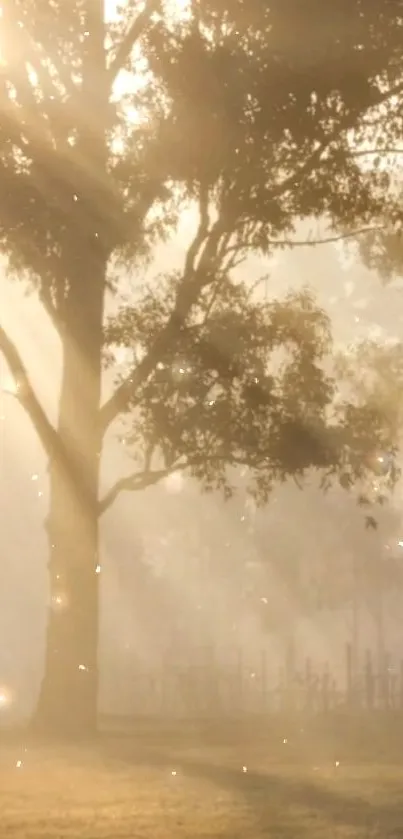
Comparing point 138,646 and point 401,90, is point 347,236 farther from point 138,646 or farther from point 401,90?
point 138,646

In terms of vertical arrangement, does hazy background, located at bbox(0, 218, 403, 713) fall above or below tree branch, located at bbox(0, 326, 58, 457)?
above

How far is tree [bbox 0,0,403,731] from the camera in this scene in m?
15.4

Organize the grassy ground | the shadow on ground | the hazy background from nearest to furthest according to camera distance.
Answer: the grassy ground → the shadow on ground → the hazy background

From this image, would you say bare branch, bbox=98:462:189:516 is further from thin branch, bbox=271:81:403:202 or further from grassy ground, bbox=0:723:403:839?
thin branch, bbox=271:81:403:202

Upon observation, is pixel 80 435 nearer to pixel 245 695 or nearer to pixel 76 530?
pixel 76 530

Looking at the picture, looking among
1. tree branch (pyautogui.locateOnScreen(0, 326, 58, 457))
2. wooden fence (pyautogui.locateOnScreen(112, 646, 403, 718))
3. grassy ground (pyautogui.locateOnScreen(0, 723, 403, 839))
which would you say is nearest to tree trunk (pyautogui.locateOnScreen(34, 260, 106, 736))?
tree branch (pyautogui.locateOnScreen(0, 326, 58, 457))

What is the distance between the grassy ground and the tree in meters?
2.42

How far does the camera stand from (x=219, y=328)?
Result: 16969 mm

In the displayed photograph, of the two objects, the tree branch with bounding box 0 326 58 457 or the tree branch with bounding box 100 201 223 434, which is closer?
the tree branch with bounding box 0 326 58 457

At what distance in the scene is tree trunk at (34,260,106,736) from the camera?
15719mm

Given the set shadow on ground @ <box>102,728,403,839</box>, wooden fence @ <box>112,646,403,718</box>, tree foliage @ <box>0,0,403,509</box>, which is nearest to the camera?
shadow on ground @ <box>102,728,403,839</box>

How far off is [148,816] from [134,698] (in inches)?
763

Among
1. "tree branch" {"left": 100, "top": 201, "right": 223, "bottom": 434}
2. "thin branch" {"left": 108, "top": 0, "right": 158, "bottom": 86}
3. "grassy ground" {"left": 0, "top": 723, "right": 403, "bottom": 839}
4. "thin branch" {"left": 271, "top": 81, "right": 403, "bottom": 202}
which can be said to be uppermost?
"thin branch" {"left": 108, "top": 0, "right": 158, "bottom": 86}

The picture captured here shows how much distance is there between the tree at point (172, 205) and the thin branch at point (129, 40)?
0.13ft
